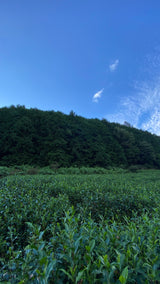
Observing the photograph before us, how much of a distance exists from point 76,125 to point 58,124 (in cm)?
357

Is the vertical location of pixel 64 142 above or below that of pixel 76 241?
above

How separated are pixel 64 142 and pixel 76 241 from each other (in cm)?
2025

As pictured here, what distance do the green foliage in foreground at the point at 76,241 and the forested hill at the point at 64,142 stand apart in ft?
49.9

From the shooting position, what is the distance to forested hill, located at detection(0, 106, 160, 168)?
1884 cm

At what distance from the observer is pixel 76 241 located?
1.03 m

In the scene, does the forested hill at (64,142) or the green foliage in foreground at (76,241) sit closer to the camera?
the green foliage in foreground at (76,241)

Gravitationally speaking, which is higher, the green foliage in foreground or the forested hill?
the forested hill

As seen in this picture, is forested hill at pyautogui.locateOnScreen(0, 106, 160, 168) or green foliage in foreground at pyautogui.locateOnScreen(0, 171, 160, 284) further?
forested hill at pyautogui.locateOnScreen(0, 106, 160, 168)

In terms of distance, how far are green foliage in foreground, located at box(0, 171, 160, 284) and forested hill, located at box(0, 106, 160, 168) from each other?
15.2m

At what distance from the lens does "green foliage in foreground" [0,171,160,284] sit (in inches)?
33.8

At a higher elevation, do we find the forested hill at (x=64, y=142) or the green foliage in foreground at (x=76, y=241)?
the forested hill at (x=64, y=142)

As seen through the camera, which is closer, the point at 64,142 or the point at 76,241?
the point at 76,241

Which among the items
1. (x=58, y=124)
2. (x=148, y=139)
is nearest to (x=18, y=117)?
(x=58, y=124)

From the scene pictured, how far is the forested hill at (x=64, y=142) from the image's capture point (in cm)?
1884
